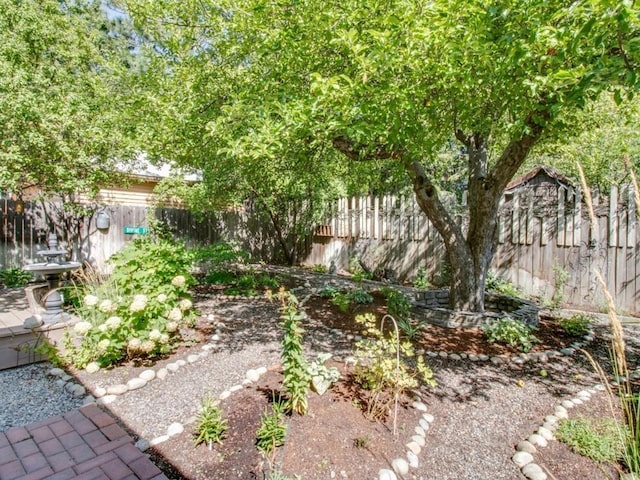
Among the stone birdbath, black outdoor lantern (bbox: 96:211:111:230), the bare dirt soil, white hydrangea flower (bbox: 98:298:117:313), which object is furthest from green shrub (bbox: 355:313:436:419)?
black outdoor lantern (bbox: 96:211:111:230)

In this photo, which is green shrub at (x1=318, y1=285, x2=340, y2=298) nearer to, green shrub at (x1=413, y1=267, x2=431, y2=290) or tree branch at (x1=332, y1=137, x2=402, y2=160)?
green shrub at (x1=413, y1=267, x2=431, y2=290)

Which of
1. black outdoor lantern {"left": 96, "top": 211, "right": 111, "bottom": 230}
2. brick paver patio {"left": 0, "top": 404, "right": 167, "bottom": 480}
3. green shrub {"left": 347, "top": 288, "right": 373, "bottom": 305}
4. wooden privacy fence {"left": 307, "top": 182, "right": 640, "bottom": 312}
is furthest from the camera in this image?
black outdoor lantern {"left": 96, "top": 211, "right": 111, "bottom": 230}

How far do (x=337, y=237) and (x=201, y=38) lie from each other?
5.56m

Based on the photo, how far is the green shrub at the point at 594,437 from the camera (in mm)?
2139

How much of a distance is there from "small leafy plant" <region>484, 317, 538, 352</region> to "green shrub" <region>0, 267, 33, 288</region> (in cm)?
798

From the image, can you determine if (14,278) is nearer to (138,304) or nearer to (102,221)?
(102,221)

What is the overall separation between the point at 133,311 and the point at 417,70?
10.7 feet

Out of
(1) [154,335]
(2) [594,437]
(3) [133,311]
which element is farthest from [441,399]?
(3) [133,311]

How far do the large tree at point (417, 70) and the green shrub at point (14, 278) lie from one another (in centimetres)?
512

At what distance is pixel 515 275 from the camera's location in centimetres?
632

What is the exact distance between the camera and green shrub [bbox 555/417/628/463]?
7.02 feet

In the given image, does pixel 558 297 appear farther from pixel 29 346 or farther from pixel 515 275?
pixel 29 346

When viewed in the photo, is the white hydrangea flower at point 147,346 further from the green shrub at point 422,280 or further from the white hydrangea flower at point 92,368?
the green shrub at point 422,280

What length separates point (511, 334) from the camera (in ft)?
12.6
